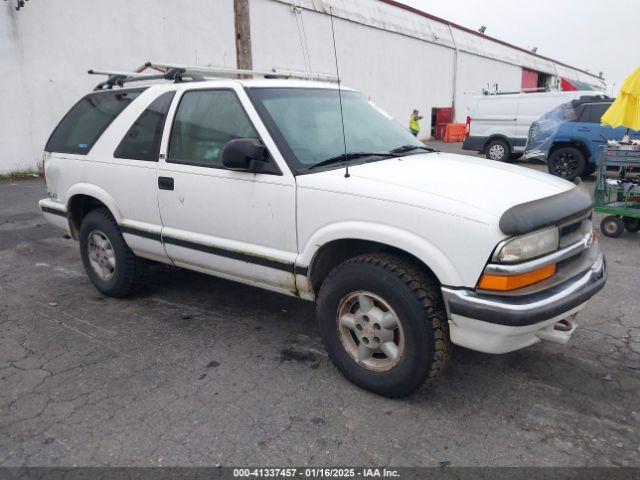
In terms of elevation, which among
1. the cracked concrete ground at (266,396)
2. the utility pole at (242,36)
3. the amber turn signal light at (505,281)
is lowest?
the cracked concrete ground at (266,396)

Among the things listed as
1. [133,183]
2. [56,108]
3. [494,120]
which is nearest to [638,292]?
[133,183]

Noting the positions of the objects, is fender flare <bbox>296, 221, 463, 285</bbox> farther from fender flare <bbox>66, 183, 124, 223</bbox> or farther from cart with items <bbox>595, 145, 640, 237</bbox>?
cart with items <bbox>595, 145, 640, 237</bbox>

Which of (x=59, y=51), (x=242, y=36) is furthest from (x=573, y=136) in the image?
(x=59, y=51)

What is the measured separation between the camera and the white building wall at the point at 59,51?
11.4 m

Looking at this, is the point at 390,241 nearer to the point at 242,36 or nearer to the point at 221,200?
the point at 221,200

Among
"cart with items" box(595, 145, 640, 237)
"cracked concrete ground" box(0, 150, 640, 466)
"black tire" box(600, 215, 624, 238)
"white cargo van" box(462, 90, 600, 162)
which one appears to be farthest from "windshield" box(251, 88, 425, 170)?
"white cargo van" box(462, 90, 600, 162)

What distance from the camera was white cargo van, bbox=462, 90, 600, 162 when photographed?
533 inches

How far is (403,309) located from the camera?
8.87 ft

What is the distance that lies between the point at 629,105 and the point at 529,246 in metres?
5.92

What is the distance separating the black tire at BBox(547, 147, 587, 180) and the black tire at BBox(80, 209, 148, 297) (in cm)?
980

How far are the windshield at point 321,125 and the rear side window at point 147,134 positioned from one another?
903 millimetres

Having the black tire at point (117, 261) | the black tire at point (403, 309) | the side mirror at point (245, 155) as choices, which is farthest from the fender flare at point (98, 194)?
the black tire at point (403, 309)

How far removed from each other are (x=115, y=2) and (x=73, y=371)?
12.1 m

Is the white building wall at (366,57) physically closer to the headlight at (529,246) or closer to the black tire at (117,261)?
the black tire at (117,261)
